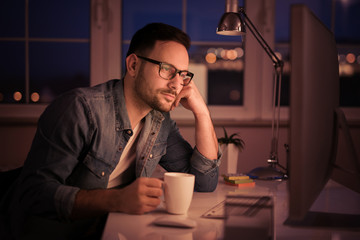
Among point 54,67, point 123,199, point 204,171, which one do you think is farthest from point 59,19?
point 123,199

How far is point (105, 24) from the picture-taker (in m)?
2.59

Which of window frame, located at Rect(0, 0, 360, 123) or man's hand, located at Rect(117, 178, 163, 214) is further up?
window frame, located at Rect(0, 0, 360, 123)

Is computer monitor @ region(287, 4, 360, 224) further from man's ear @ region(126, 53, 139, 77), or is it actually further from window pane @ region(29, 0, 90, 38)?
window pane @ region(29, 0, 90, 38)

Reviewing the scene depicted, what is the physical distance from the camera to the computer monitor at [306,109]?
651 millimetres

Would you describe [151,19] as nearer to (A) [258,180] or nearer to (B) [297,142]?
(A) [258,180]

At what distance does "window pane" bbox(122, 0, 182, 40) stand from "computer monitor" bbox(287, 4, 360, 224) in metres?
1.96

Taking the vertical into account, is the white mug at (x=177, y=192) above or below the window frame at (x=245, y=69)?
below

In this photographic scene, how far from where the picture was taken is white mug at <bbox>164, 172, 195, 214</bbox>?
1.01 metres

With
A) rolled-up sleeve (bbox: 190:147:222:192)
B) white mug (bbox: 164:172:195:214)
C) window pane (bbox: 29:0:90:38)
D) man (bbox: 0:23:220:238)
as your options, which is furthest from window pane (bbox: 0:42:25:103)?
white mug (bbox: 164:172:195:214)

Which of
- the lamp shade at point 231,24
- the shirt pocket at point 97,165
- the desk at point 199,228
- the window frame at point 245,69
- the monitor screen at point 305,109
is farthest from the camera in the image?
the window frame at point 245,69

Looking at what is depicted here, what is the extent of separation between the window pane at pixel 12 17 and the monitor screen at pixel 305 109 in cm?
230

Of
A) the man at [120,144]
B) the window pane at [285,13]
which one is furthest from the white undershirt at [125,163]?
the window pane at [285,13]

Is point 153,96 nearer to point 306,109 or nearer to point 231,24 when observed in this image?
point 231,24

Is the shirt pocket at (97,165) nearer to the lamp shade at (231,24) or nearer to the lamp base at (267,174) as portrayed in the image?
the lamp base at (267,174)
